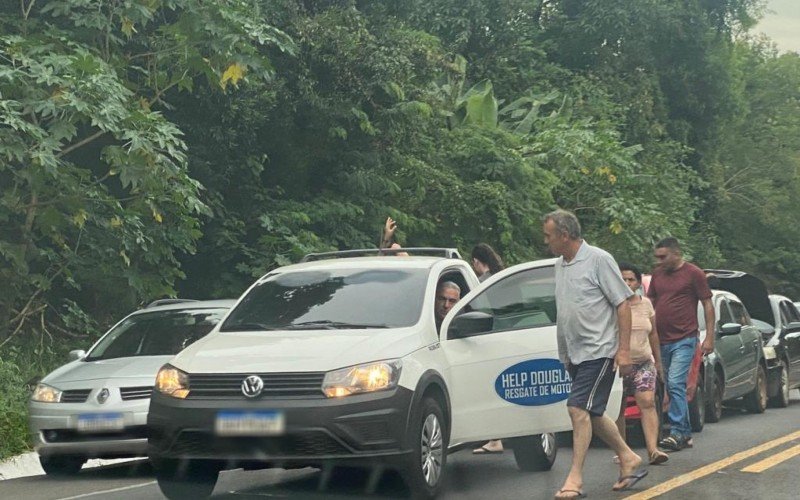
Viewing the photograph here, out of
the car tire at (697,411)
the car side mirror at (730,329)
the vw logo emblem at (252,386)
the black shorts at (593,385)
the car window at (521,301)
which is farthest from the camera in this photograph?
the car side mirror at (730,329)

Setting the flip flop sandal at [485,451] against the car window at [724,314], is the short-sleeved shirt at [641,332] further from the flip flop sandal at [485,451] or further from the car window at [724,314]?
the car window at [724,314]

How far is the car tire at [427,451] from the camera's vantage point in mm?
8234

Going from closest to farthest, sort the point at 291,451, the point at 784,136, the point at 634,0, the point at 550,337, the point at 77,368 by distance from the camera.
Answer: the point at 291,451 < the point at 550,337 < the point at 77,368 < the point at 634,0 < the point at 784,136

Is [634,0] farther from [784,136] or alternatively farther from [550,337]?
[550,337]

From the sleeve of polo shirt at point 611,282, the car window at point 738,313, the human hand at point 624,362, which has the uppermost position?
the sleeve of polo shirt at point 611,282

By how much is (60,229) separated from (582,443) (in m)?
8.91

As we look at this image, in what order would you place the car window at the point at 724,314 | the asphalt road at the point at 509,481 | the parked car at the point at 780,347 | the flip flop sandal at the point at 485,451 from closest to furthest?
the asphalt road at the point at 509,481 → the flip flop sandal at the point at 485,451 → the car window at the point at 724,314 → the parked car at the point at 780,347

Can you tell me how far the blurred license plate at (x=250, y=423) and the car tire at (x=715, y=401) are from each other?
24.6 ft

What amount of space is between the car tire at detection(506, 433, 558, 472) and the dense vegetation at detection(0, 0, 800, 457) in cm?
443

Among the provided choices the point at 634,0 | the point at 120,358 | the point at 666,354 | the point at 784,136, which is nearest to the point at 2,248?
the point at 120,358

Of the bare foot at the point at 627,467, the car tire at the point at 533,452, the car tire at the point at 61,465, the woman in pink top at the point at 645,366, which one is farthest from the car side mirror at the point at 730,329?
the car tire at the point at 61,465

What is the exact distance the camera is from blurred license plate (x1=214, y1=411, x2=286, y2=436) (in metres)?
8.01

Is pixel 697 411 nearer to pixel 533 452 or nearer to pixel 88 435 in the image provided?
pixel 533 452

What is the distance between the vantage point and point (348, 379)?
319 inches
